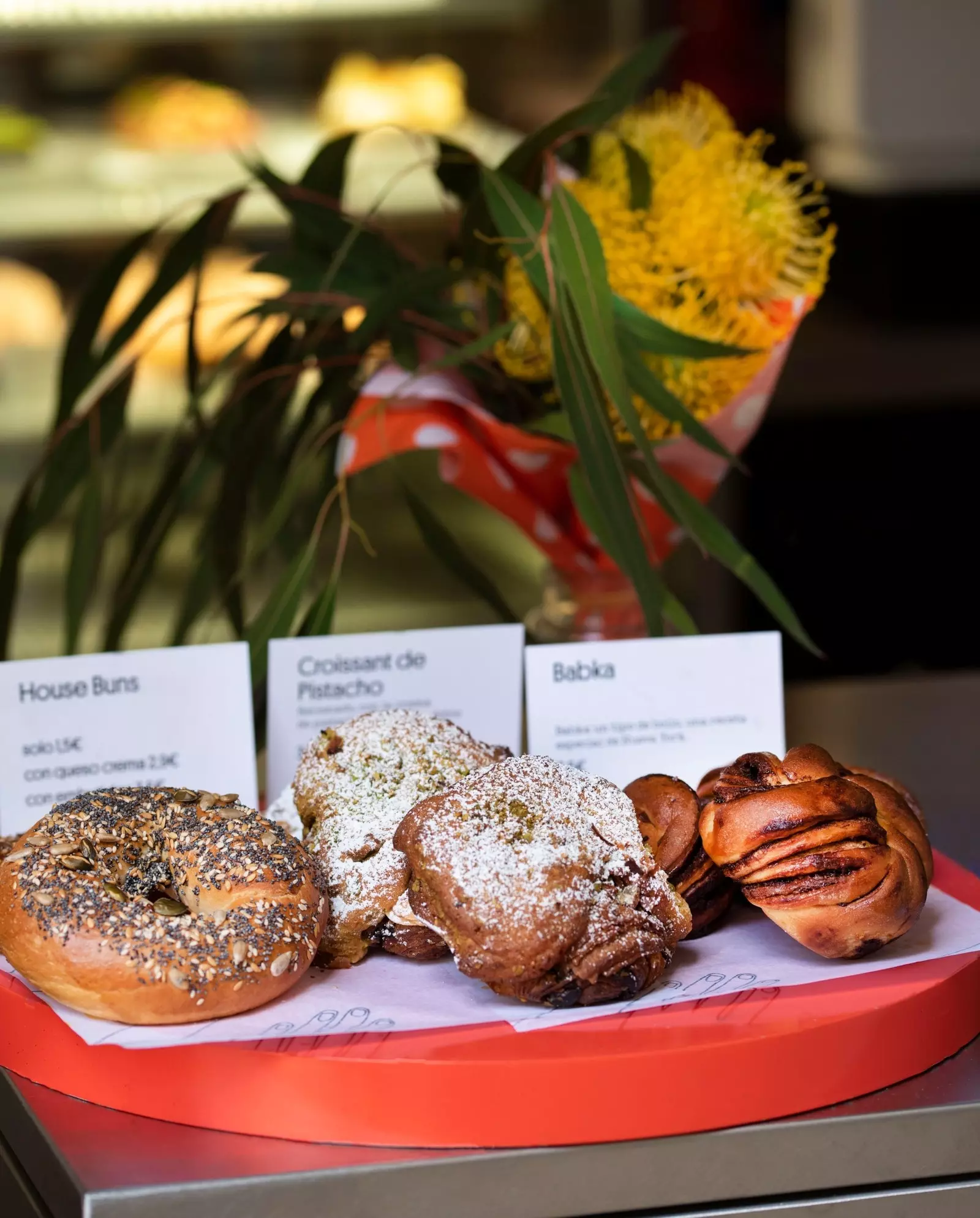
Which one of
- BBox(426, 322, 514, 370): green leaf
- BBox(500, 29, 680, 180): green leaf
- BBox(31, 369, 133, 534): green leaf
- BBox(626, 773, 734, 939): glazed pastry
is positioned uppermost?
BBox(500, 29, 680, 180): green leaf

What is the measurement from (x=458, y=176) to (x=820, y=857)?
2.47 ft

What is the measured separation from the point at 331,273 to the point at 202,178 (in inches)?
64.3

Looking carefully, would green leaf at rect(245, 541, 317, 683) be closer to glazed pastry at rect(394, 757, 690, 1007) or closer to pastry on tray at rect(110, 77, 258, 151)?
glazed pastry at rect(394, 757, 690, 1007)

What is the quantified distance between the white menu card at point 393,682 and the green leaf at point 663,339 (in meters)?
0.24

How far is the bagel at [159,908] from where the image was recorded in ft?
2.57

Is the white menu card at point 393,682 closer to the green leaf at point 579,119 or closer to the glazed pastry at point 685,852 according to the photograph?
the glazed pastry at point 685,852

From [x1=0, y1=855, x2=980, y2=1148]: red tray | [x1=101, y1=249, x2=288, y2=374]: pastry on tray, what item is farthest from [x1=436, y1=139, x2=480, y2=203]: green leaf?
[x1=101, y1=249, x2=288, y2=374]: pastry on tray

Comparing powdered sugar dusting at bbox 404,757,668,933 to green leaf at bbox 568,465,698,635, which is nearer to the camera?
powdered sugar dusting at bbox 404,757,668,933

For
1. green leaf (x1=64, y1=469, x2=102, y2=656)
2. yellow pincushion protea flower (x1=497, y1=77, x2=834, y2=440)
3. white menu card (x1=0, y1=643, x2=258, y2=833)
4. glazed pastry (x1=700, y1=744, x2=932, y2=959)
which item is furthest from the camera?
green leaf (x1=64, y1=469, x2=102, y2=656)

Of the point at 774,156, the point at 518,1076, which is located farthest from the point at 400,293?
the point at 774,156

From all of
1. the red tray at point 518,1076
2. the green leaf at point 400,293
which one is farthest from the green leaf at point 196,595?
the red tray at point 518,1076

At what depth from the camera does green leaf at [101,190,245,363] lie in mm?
1304

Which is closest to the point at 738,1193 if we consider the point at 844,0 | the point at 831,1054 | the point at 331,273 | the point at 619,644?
the point at 831,1054

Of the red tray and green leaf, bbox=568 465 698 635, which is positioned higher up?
green leaf, bbox=568 465 698 635
